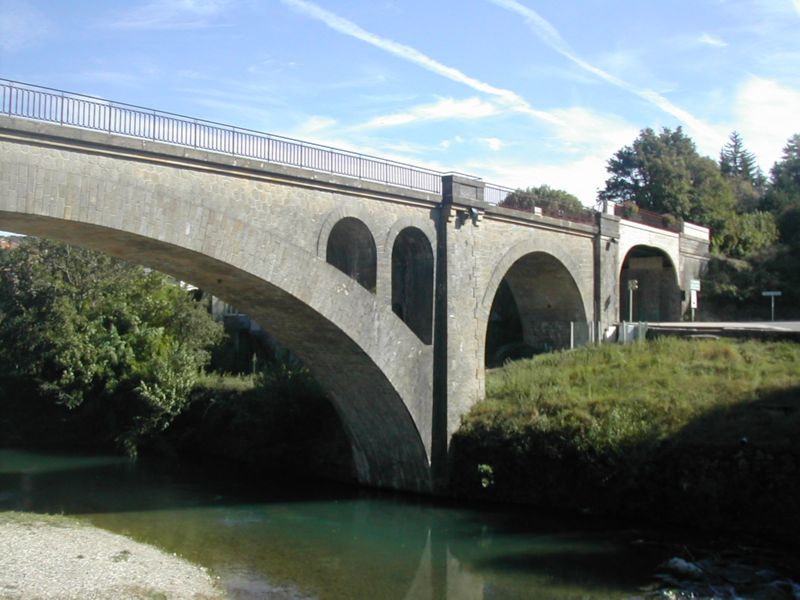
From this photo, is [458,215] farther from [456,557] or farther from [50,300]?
[50,300]

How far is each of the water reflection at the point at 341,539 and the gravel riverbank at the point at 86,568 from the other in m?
0.68

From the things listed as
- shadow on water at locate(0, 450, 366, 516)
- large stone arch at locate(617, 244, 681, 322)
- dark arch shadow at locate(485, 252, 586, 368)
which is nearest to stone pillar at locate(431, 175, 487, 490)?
shadow on water at locate(0, 450, 366, 516)

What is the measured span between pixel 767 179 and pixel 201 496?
190 ft

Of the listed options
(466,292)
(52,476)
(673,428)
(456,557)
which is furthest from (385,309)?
(52,476)

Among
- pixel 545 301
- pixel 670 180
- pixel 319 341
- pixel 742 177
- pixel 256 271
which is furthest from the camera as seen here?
pixel 742 177

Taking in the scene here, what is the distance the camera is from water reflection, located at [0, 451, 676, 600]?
14.4 metres

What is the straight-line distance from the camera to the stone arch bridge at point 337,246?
1390 centimetres

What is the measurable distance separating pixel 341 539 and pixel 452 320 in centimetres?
605

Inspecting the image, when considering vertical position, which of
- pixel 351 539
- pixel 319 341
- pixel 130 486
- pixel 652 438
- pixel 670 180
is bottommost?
pixel 351 539

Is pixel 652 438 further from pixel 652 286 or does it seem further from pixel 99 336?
pixel 99 336

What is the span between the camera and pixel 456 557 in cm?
1661

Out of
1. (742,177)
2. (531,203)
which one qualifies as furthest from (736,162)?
(531,203)

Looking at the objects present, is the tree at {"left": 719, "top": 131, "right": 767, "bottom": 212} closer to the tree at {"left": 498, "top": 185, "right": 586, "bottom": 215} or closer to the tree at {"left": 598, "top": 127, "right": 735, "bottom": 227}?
the tree at {"left": 598, "top": 127, "right": 735, "bottom": 227}

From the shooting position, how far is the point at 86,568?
13453 mm
